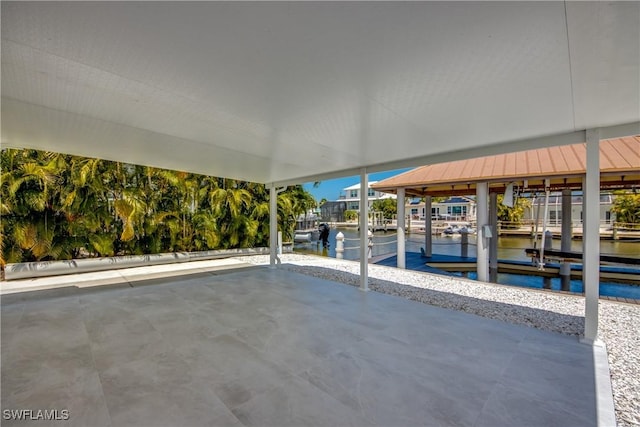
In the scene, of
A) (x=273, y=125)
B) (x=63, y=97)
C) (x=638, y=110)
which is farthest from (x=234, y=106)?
(x=638, y=110)

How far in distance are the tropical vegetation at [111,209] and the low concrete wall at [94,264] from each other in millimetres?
271

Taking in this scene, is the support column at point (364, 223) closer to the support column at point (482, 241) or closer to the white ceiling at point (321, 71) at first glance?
the white ceiling at point (321, 71)

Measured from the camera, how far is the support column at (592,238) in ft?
11.0

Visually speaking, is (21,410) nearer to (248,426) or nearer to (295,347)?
(248,426)

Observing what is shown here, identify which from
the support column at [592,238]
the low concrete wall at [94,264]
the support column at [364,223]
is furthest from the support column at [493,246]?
the low concrete wall at [94,264]

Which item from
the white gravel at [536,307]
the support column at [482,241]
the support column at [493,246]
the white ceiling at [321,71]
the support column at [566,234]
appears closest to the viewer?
the white ceiling at [321,71]

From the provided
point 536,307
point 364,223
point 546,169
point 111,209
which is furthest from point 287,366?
point 111,209

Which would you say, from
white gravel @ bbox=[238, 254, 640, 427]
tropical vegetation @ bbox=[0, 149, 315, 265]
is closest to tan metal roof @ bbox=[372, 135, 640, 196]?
white gravel @ bbox=[238, 254, 640, 427]

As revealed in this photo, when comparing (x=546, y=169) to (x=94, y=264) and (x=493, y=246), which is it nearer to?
(x=493, y=246)

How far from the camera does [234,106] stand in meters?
2.96

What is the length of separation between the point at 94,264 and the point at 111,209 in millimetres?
1465

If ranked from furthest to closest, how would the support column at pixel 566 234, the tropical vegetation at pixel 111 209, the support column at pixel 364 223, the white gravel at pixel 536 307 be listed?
the support column at pixel 566 234
the tropical vegetation at pixel 111 209
the support column at pixel 364 223
the white gravel at pixel 536 307

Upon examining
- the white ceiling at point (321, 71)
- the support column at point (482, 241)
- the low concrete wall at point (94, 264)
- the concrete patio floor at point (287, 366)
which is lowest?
the concrete patio floor at point (287, 366)

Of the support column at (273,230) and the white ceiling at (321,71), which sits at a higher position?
the white ceiling at (321,71)
